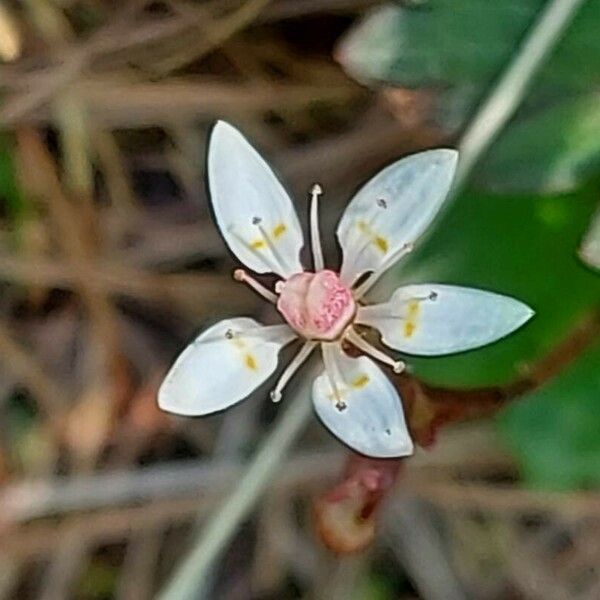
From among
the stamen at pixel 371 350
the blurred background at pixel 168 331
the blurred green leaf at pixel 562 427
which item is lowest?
the blurred background at pixel 168 331

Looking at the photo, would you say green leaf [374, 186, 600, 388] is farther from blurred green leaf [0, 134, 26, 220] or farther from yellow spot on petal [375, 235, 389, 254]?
blurred green leaf [0, 134, 26, 220]

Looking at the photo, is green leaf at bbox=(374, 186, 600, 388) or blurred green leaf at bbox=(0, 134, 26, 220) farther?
blurred green leaf at bbox=(0, 134, 26, 220)

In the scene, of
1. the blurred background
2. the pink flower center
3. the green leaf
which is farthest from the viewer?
the blurred background

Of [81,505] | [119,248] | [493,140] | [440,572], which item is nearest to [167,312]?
[119,248]

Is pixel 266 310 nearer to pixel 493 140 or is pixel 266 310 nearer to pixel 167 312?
pixel 167 312

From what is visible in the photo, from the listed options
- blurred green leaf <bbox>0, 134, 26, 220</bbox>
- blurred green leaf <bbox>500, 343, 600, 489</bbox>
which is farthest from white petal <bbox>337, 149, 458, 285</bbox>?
blurred green leaf <bbox>0, 134, 26, 220</bbox>

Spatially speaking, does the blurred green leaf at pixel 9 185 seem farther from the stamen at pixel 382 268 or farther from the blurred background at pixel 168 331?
the stamen at pixel 382 268

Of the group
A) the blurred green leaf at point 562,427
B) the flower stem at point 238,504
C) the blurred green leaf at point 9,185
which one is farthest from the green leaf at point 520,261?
the blurred green leaf at point 9,185
